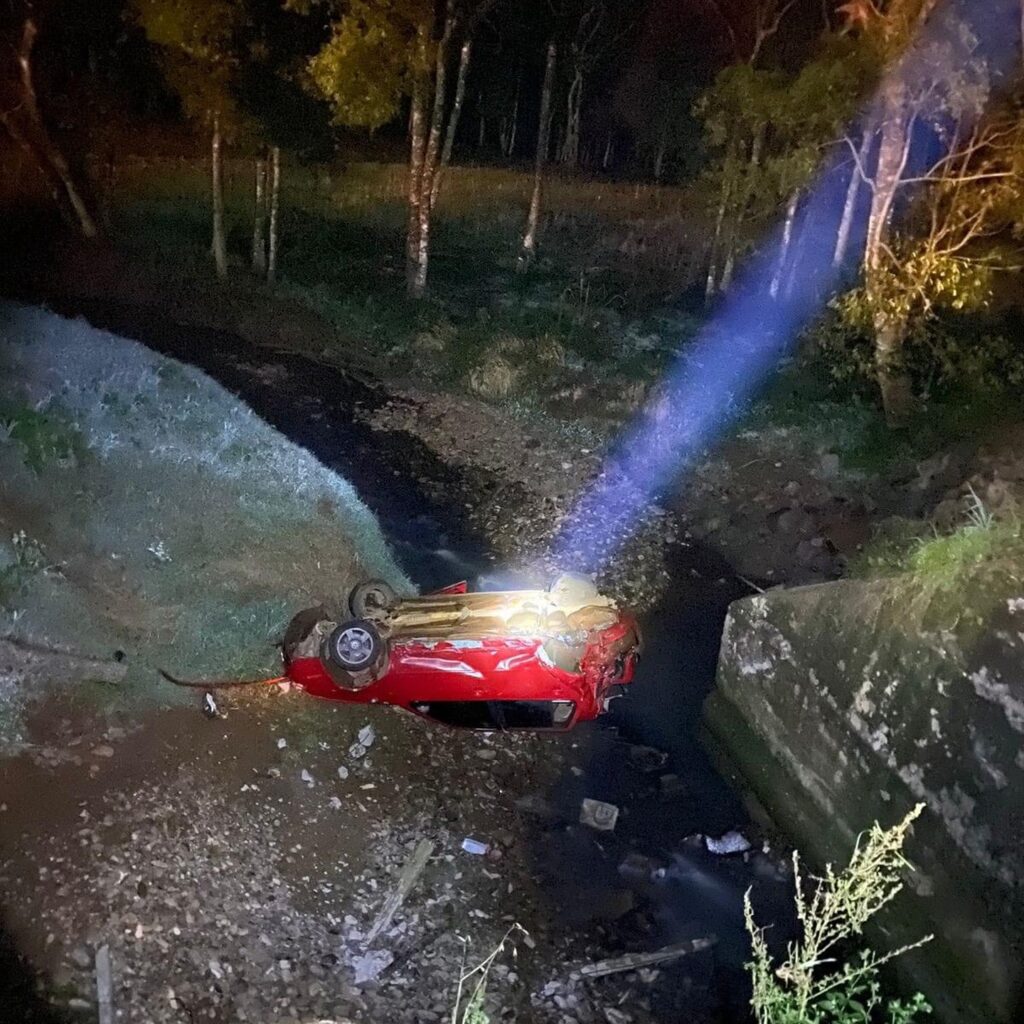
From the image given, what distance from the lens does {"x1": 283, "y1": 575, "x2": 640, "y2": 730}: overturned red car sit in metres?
7.38

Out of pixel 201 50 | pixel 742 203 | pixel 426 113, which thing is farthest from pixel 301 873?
pixel 426 113

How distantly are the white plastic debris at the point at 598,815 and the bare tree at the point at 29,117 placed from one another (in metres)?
17.6

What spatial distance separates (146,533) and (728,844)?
20.8ft

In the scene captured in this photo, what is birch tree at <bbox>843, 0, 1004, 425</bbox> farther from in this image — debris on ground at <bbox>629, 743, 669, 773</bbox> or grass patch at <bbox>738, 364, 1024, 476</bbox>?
debris on ground at <bbox>629, 743, 669, 773</bbox>

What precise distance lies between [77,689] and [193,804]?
1.46 meters

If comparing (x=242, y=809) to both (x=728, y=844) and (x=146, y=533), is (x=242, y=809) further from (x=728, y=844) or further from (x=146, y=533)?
(x=728, y=844)

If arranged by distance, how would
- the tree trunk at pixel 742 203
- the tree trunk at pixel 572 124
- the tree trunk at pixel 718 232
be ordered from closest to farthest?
the tree trunk at pixel 742 203, the tree trunk at pixel 718 232, the tree trunk at pixel 572 124

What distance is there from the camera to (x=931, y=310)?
1335 centimetres

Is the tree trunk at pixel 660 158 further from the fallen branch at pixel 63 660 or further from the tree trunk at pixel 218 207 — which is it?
the fallen branch at pixel 63 660

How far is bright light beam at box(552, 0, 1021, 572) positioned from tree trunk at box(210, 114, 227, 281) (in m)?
10.1

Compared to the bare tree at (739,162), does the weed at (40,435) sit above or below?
below

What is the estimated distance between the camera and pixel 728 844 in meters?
7.30

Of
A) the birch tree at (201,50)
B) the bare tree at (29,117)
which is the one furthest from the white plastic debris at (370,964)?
the bare tree at (29,117)

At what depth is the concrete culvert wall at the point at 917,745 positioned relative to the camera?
18.1 feet
